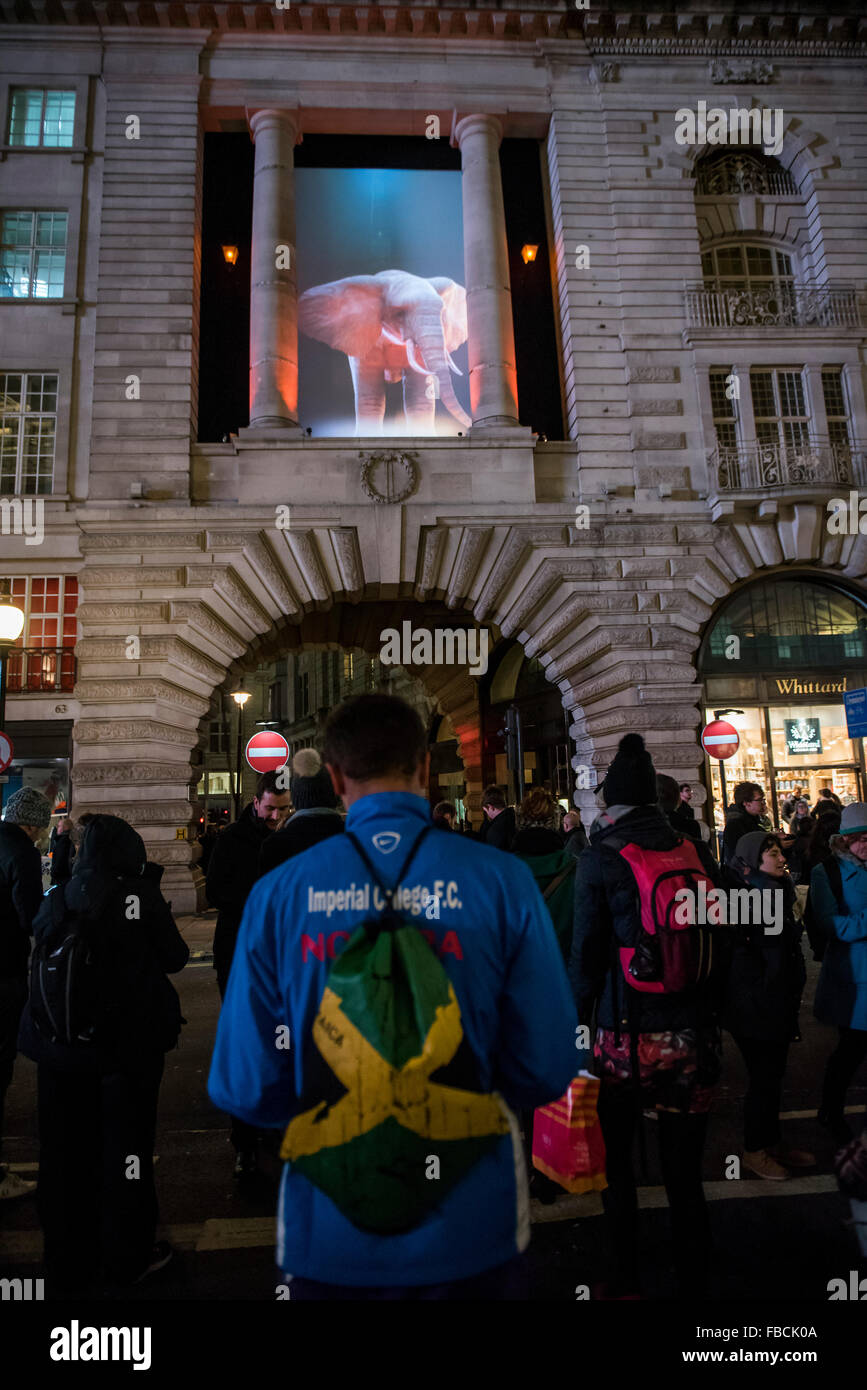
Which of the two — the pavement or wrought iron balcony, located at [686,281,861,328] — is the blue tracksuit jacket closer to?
the pavement

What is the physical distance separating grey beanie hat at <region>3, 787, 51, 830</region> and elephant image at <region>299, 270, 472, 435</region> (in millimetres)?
14570

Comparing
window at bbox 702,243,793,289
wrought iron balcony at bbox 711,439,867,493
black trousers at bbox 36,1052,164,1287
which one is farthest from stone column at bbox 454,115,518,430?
black trousers at bbox 36,1052,164,1287

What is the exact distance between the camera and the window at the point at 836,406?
1839 centimetres

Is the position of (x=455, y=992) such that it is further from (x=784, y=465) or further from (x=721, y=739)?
(x=784, y=465)

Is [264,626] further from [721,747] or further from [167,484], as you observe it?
[721,747]

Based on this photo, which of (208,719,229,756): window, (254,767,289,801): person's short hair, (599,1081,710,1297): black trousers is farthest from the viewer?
(208,719,229,756): window

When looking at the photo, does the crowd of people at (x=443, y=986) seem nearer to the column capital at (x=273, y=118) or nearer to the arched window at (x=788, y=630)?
the arched window at (x=788, y=630)

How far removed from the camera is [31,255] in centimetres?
1783

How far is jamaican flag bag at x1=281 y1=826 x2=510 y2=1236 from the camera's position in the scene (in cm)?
183

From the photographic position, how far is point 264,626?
16688 mm

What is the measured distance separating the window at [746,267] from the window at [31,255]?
46.4 ft

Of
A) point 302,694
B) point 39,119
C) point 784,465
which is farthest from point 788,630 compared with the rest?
point 302,694

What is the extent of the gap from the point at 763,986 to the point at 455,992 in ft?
12.6

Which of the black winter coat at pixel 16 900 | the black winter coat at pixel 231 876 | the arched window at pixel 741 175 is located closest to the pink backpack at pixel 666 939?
the black winter coat at pixel 231 876
